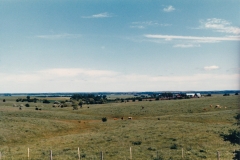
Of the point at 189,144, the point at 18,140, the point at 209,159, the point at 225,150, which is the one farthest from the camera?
the point at 18,140

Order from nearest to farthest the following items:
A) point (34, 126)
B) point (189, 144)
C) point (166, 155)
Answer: point (166, 155) < point (189, 144) < point (34, 126)

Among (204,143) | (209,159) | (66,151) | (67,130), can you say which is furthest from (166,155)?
(67,130)

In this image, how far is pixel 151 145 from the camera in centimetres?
3903

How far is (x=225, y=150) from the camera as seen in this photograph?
1350 inches

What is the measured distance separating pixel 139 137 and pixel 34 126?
2872 centimetres

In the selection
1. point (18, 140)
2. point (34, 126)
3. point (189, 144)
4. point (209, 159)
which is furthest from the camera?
point (34, 126)

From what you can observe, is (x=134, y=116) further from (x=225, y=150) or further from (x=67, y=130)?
(x=225, y=150)

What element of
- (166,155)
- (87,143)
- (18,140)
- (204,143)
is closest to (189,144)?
(204,143)

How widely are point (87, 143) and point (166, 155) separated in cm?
1508

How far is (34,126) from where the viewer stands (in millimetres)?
62562

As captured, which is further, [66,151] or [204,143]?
[204,143]

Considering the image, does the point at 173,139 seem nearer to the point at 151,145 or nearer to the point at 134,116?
the point at 151,145

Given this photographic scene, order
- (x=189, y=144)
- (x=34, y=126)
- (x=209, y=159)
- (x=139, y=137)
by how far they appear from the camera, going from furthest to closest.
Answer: (x=34, y=126) → (x=139, y=137) → (x=189, y=144) → (x=209, y=159)

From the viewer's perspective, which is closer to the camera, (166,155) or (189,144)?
(166,155)
